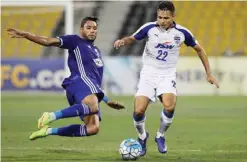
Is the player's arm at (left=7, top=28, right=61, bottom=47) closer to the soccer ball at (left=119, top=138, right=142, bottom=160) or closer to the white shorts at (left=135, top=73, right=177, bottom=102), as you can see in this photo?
the white shorts at (left=135, top=73, right=177, bottom=102)

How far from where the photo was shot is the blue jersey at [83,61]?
9.77 metres

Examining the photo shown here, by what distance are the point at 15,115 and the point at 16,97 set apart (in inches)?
306

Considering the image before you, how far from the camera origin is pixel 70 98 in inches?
392

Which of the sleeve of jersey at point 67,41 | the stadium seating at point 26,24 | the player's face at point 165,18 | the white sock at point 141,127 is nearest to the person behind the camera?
the sleeve of jersey at point 67,41

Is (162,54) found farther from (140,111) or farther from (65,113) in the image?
(65,113)

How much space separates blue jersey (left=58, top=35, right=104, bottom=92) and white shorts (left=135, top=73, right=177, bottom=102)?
29.5 inches

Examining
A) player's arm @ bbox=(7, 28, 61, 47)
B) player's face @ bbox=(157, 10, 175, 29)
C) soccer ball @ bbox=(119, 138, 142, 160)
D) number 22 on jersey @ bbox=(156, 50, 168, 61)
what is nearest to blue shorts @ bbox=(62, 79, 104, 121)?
player's arm @ bbox=(7, 28, 61, 47)

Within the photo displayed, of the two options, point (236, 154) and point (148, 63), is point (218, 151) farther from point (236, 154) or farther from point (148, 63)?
point (148, 63)

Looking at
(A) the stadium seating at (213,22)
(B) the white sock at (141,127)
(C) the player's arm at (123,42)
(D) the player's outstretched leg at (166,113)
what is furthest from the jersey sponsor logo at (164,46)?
(A) the stadium seating at (213,22)

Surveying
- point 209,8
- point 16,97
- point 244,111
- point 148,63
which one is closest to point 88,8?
point 209,8

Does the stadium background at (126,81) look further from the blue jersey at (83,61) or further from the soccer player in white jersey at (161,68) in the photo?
the blue jersey at (83,61)

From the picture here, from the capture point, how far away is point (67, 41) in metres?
9.66

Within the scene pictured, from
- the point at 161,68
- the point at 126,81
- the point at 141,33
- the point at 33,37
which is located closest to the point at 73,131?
the point at 33,37

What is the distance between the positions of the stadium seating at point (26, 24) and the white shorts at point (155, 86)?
866 inches
